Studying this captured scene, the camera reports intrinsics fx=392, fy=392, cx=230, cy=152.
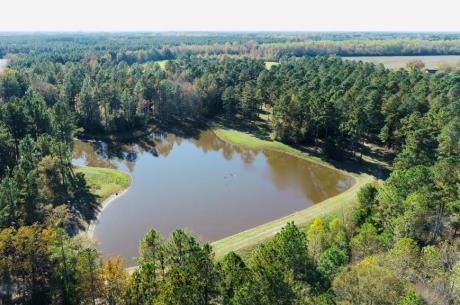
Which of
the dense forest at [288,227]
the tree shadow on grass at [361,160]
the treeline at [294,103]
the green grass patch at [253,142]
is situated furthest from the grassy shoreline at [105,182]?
the tree shadow on grass at [361,160]

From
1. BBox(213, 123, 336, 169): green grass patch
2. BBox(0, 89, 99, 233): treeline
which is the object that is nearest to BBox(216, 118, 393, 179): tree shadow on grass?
BBox(213, 123, 336, 169): green grass patch

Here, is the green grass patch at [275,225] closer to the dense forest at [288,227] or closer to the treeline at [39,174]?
the dense forest at [288,227]

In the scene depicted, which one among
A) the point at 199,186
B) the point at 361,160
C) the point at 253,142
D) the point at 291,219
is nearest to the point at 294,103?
the point at 253,142

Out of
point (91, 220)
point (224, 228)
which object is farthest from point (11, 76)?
point (224, 228)

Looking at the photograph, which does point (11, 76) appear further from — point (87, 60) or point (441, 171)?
point (441, 171)

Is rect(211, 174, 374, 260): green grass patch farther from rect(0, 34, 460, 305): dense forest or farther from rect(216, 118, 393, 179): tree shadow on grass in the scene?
rect(216, 118, 393, 179): tree shadow on grass
